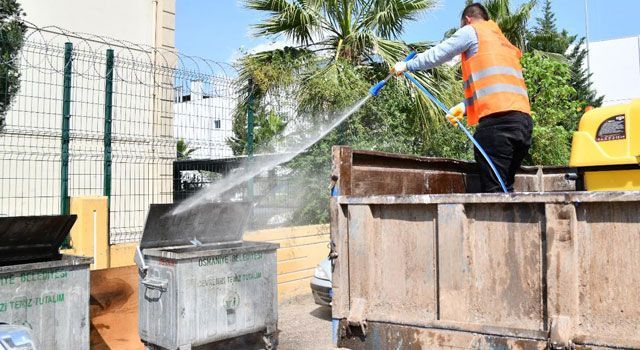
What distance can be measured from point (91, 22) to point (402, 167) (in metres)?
10.5

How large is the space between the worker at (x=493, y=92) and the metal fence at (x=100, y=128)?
378cm

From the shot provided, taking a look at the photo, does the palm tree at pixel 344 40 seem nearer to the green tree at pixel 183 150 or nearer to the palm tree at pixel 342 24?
the palm tree at pixel 342 24

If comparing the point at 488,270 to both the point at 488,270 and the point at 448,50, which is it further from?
the point at 448,50

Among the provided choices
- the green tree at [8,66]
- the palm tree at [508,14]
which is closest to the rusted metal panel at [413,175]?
the green tree at [8,66]

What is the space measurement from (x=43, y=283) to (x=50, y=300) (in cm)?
15

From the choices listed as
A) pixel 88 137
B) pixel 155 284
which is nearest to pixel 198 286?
pixel 155 284

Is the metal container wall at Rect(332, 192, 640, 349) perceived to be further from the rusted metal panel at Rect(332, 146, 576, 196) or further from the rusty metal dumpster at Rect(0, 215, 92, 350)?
the rusty metal dumpster at Rect(0, 215, 92, 350)

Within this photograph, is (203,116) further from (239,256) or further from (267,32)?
(267,32)

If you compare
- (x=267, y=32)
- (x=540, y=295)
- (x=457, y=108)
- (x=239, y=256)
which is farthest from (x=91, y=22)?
(x=540, y=295)

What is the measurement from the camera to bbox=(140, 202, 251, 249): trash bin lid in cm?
551

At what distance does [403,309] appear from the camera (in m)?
3.03

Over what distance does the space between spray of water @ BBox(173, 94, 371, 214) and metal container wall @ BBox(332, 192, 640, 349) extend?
321cm

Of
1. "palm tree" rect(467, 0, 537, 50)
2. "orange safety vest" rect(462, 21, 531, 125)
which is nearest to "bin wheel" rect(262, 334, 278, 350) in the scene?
"orange safety vest" rect(462, 21, 531, 125)

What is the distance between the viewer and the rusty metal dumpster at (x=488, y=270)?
245 centimetres
